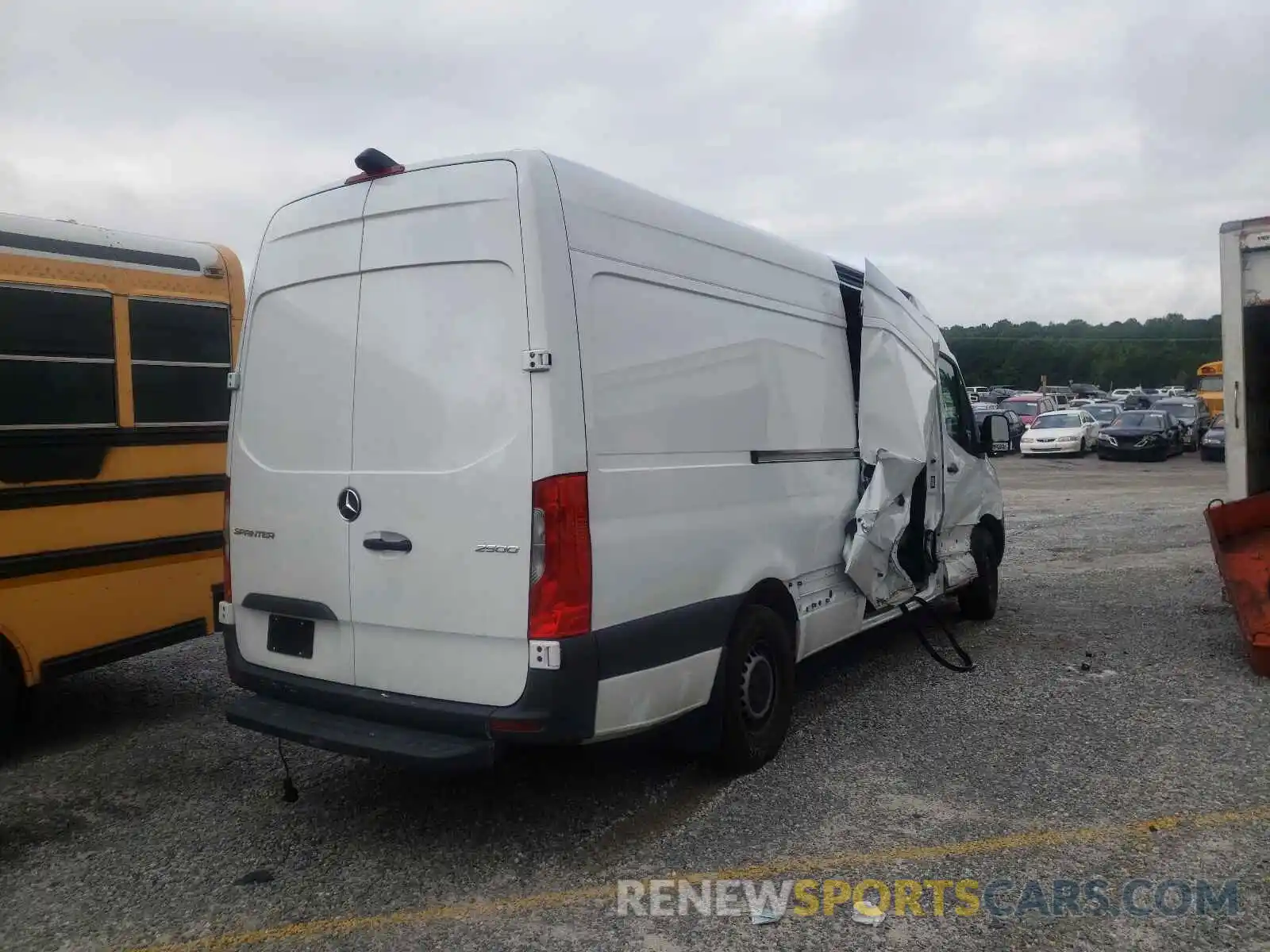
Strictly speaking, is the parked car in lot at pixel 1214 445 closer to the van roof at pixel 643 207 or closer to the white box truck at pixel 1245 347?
the white box truck at pixel 1245 347

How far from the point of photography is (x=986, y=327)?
373 feet

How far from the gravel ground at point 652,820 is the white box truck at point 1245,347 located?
180cm

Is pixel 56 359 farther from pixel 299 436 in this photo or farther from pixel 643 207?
pixel 643 207

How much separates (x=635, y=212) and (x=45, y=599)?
11.7ft

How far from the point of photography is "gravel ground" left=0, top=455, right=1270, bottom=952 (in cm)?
366

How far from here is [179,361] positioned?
6.22 metres

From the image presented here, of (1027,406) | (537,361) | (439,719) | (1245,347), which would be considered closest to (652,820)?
(439,719)

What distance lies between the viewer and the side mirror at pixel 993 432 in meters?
8.30

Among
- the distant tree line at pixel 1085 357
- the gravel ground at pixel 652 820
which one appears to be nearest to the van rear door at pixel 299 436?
the gravel ground at pixel 652 820

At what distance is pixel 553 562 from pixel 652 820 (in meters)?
1.41

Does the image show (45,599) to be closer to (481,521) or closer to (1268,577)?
(481,521)

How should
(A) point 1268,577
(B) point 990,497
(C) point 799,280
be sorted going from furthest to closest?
(B) point 990,497, (A) point 1268,577, (C) point 799,280

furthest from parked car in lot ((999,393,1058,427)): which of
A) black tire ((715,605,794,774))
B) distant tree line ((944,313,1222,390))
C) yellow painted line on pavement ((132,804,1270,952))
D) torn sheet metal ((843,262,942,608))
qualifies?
distant tree line ((944,313,1222,390))

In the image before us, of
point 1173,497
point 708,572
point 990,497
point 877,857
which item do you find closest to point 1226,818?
point 877,857
